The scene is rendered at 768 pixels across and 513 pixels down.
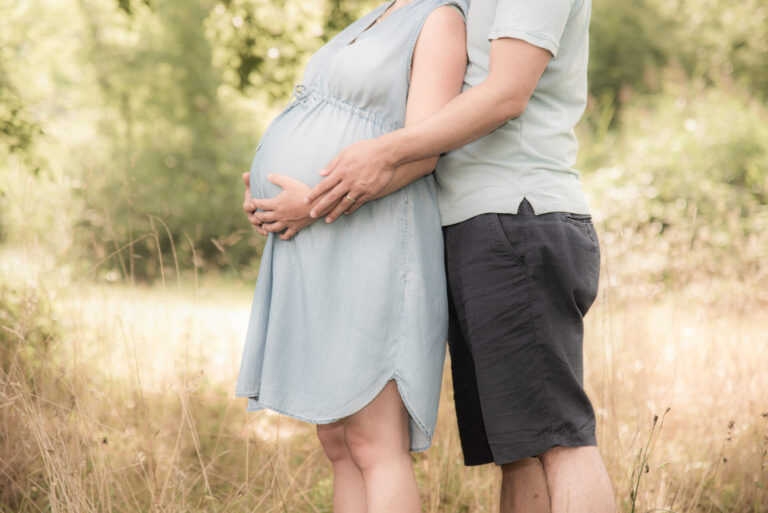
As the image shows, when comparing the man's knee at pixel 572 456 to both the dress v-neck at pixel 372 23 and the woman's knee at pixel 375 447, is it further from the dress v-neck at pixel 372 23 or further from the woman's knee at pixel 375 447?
the dress v-neck at pixel 372 23

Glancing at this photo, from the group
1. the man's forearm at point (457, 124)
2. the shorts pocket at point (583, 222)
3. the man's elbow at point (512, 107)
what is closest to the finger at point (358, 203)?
the man's forearm at point (457, 124)

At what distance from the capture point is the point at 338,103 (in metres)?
1.78

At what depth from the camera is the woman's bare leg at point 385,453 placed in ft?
5.44

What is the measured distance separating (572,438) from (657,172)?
7098mm

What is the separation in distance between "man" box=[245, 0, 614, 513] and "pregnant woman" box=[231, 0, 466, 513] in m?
0.07

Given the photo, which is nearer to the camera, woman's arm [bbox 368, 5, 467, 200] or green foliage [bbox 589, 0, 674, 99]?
woman's arm [bbox 368, 5, 467, 200]

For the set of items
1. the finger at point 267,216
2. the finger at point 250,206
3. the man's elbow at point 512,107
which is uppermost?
the man's elbow at point 512,107


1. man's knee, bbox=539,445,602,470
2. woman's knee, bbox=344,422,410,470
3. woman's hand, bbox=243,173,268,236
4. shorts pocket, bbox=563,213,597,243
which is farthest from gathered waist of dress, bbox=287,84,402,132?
man's knee, bbox=539,445,602,470

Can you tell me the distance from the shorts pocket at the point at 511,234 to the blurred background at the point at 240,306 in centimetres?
90

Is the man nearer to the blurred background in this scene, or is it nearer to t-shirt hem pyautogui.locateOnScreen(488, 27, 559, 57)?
t-shirt hem pyautogui.locateOnScreen(488, 27, 559, 57)

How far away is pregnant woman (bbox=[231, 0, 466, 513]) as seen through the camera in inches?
65.6

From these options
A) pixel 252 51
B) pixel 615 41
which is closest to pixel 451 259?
pixel 252 51

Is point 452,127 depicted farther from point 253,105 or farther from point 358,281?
point 253,105

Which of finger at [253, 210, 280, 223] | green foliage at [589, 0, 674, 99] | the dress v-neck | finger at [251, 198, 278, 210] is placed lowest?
finger at [253, 210, 280, 223]
